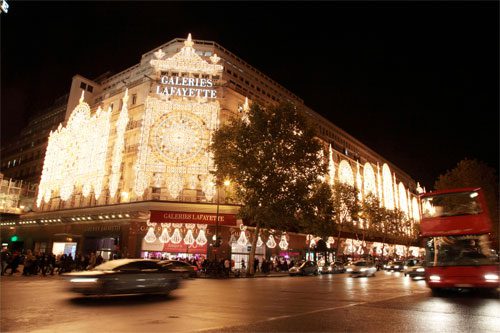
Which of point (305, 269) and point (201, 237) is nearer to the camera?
point (201, 237)

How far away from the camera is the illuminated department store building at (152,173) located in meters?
34.3

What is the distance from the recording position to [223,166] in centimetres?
3209

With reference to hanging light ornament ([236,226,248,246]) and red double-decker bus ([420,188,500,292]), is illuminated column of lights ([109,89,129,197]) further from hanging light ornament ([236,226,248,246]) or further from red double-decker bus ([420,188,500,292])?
red double-decker bus ([420,188,500,292])

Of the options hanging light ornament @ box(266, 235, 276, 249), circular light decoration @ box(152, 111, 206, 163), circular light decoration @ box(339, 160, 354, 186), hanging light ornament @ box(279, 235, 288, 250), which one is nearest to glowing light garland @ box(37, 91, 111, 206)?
circular light decoration @ box(152, 111, 206, 163)

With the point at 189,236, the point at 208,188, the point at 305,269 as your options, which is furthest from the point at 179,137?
the point at 305,269

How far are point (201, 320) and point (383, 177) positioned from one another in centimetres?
7681

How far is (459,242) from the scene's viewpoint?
1463 cm

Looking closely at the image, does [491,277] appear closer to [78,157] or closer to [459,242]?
[459,242]

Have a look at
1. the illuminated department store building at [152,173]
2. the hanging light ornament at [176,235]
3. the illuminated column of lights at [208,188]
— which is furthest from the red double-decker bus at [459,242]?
the hanging light ornament at [176,235]

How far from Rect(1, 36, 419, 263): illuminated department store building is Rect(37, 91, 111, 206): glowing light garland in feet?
0.39

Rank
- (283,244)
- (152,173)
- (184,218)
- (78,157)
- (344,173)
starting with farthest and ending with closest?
(344,173) → (78,157) → (283,244) → (152,173) → (184,218)

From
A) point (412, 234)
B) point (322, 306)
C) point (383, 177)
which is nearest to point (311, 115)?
point (383, 177)

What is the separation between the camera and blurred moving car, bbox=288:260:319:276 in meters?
34.2

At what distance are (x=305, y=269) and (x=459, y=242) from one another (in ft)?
70.5
